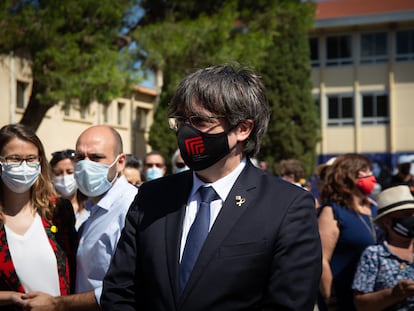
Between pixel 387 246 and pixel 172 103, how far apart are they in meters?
2.21

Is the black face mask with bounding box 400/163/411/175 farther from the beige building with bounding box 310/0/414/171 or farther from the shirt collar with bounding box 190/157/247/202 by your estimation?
the beige building with bounding box 310/0/414/171

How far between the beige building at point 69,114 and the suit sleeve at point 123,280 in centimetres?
1235

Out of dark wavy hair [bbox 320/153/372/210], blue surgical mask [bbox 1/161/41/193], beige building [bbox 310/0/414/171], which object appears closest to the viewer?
blue surgical mask [bbox 1/161/41/193]

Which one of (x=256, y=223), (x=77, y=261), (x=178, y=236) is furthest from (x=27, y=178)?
(x=256, y=223)

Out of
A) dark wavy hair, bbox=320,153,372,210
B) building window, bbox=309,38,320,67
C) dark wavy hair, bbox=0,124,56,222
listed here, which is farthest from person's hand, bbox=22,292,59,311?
building window, bbox=309,38,320,67

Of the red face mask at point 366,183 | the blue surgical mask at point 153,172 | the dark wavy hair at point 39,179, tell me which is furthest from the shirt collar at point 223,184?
the blue surgical mask at point 153,172

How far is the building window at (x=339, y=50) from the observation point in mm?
36000

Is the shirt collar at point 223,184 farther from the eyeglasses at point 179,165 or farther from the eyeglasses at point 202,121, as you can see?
the eyeglasses at point 179,165

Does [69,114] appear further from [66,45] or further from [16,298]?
[16,298]

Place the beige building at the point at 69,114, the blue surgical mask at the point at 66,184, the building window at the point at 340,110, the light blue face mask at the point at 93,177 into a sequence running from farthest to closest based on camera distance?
1. the building window at the point at 340,110
2. the beige building at the point at 69,114
3. the blue surgical mask at the point at 66,184
4. the light blue face mask at the point at 93,177

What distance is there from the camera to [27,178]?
408 cm

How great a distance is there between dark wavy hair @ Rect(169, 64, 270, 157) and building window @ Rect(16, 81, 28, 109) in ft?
78.6

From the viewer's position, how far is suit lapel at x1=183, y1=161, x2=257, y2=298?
2.59 metres

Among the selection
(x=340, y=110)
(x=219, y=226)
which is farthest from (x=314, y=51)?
(x=219, y=226)
